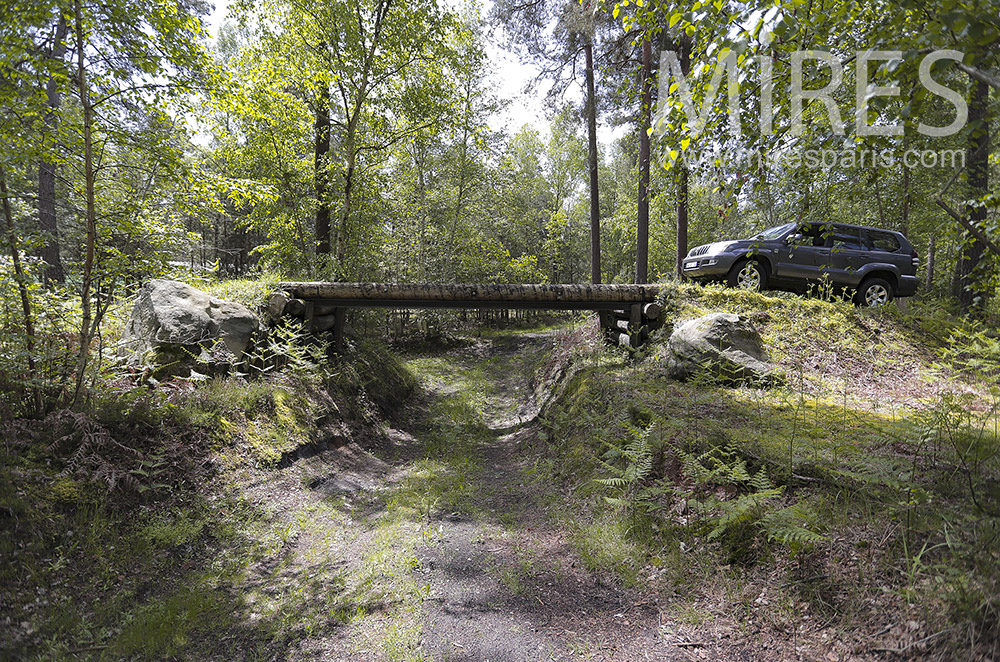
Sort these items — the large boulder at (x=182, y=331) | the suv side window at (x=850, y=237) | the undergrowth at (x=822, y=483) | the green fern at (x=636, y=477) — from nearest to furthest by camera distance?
the undergrowth at (x=822, y=483) → the green fern at (x=636, y=477) → the large boulder at (x=182, y=331) → the suv side window at (x=850, y=237)

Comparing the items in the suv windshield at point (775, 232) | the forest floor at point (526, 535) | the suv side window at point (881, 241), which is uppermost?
Answer: the suv windshield at point (775, 232)

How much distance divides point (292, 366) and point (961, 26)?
27.9 ft

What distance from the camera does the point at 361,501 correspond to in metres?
5.77

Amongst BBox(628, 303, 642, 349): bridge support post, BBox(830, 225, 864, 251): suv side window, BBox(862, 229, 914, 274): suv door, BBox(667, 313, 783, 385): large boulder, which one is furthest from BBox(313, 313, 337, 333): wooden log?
BBox(862, 229, 914, 274): suv door

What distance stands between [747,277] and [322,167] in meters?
11.2

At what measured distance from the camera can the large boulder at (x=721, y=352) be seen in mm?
6855

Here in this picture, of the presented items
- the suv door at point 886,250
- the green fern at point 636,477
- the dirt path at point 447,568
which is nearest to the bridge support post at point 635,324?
the dirt path at point 447,568

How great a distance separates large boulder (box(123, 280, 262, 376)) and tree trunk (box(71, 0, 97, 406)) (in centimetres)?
143

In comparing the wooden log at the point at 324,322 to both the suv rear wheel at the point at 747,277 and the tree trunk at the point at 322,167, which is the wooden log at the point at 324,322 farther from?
the suv rear wheel at the point at 747,277

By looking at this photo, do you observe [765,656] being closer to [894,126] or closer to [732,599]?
[732,599]

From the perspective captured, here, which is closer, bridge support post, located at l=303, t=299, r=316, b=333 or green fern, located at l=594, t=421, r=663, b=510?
green fern, located at l=594, t=421, r=663, b=510

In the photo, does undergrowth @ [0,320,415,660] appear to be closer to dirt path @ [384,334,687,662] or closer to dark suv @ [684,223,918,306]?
dirt path @ [384,334,687,662]

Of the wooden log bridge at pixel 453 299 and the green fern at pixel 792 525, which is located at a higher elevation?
the wooden log bridge at pixel 453 299

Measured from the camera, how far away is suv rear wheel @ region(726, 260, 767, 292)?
9.84m
